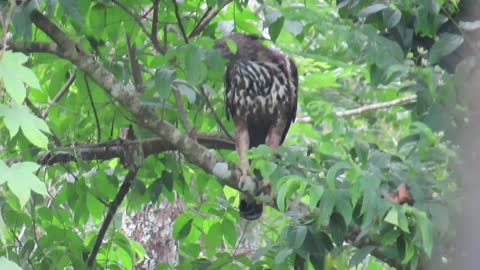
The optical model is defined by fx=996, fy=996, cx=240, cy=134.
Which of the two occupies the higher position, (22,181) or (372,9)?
(22,181)

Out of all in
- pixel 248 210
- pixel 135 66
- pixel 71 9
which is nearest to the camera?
pixel 71 9

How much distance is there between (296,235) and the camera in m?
3.48

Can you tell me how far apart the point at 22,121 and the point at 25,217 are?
6.43 feet

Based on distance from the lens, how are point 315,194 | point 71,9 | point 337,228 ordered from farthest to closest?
point 71,9 < point 337,228 < point 315,194

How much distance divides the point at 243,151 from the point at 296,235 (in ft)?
2.67

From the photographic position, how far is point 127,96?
12.4ft

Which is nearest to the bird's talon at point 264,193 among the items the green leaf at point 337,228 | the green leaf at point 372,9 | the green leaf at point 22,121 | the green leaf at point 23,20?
the green leaf at point 337,228

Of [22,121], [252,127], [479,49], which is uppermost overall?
[22,121]

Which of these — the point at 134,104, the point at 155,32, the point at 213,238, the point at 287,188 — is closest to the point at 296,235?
the point at 287,188

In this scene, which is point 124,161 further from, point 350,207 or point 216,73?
point 350,207

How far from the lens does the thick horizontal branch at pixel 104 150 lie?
165 inches

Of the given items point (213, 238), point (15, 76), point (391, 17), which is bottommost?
point (213, 238)

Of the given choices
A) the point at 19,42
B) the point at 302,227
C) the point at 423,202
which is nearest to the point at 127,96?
the point at 19,42

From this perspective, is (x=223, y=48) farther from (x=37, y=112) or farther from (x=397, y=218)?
(x=397, y=218)
